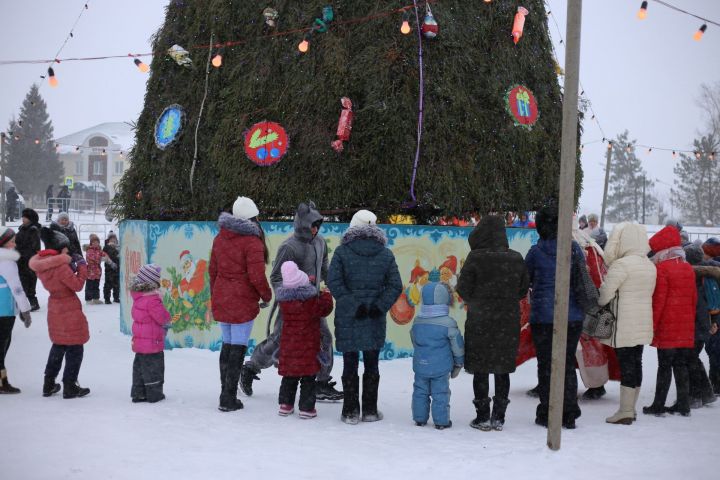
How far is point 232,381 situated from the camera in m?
6.33

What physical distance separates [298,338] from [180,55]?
5.84 m

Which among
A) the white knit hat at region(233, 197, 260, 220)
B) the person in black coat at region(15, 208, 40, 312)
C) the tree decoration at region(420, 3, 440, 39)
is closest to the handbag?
the white knit hat at region(233, 197, 260, 220)

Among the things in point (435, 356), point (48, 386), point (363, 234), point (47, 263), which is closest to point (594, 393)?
point (435, 356)

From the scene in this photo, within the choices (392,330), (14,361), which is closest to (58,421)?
(14,361)

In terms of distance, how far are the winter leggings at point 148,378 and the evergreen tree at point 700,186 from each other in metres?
54.0

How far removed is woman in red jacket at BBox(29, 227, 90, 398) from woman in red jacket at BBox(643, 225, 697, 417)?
565 centimetres

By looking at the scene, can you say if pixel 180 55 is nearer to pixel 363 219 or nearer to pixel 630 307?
pixel 363 219

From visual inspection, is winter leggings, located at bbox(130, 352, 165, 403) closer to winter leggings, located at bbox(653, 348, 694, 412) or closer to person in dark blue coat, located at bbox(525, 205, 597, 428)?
person in dark blue coat, located at bbox(525, 205, 597, 428)

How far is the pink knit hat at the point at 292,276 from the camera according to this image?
20.1ft

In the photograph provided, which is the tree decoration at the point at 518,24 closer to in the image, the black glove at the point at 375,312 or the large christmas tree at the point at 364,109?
the large christmas tree at the point at 364,109

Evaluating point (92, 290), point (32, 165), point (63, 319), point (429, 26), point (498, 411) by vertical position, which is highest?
point (32, 165)

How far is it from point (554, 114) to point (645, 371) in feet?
13.2

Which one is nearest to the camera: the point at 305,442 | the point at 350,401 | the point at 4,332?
the point at 305,442

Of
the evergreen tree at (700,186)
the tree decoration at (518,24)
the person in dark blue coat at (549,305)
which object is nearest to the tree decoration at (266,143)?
the tree decoration at (518,24)
